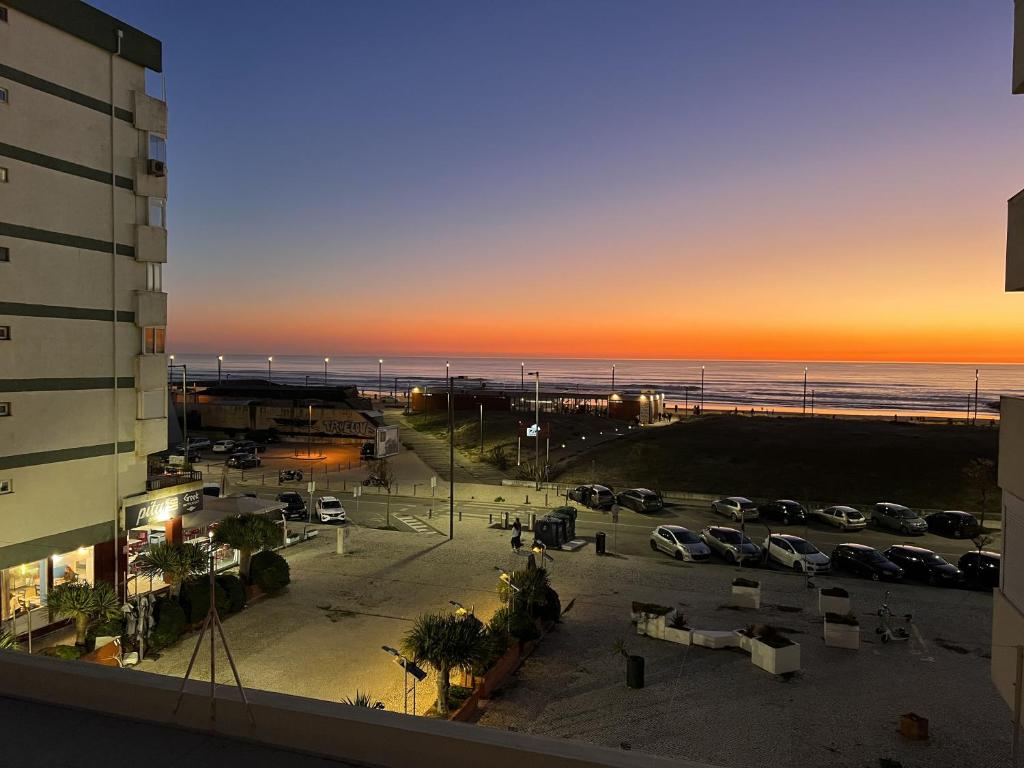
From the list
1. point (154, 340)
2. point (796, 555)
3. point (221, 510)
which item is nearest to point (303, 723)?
point (154, 340)

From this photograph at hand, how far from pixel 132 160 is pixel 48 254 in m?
4.61

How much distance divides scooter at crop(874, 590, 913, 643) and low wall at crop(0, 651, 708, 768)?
17.7m

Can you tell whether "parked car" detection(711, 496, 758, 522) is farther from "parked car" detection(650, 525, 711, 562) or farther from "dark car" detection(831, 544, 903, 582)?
"dark car" detection(831, 544, 903, 582)

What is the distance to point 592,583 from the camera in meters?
24.3

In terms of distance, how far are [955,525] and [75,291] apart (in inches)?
1474

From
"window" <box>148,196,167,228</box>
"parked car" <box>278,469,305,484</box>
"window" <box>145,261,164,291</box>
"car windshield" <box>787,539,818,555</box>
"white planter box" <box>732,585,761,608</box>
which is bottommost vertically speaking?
"parked car" <box>278,469,305,484</box>

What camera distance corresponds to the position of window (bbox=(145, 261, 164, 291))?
2355 cm

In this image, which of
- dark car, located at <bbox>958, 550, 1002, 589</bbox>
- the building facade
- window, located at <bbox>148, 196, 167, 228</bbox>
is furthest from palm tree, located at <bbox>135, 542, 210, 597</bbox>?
dark car, located at <bbox>958, 550, 1002, 589</bbox>

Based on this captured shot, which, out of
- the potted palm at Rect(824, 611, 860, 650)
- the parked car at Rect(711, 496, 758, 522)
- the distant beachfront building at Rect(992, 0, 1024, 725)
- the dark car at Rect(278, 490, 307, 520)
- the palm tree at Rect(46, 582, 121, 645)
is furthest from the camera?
the dark car at Rect(278, 490, 307, 520)

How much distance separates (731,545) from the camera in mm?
27641

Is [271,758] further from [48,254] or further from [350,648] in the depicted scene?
[48,254]

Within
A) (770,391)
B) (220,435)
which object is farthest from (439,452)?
(770,391)

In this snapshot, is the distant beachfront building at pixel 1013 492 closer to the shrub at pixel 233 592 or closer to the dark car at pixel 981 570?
the dark car at pixel 981 570

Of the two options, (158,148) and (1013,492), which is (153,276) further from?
(1013,492)
